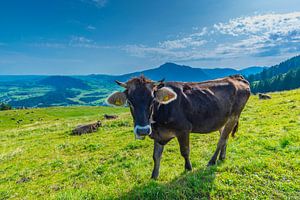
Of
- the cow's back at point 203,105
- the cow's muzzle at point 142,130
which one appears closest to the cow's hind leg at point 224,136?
the cow's back at point 203,105

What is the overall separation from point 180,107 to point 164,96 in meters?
0.96

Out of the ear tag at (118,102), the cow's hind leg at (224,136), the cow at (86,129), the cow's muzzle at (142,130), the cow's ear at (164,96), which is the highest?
the cow's ear at (164,96)

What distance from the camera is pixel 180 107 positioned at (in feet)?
26.5

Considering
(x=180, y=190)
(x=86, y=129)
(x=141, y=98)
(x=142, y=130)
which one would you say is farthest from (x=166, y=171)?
(x=86, y=129)

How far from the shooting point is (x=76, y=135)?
24.1m

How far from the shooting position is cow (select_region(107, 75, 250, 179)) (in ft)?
22.6

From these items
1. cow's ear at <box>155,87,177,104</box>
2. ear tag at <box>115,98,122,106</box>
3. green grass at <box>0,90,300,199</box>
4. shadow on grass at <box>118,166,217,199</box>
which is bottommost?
green grass at <box>0,90,300,199</box>

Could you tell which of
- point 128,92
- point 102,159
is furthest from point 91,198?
point 102,159

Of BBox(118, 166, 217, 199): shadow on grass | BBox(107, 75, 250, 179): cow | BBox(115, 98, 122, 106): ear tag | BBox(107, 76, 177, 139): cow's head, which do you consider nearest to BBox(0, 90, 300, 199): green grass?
BBox(118, 166, 217, 199): shadow on grass

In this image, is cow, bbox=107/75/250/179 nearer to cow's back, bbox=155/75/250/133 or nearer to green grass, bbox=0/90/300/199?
cow's back, bbox=155/75/250/133

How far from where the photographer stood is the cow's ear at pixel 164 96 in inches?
288

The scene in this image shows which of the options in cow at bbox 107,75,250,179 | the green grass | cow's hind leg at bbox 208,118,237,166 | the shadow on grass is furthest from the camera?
cow's hind leg at bbox 208,118,237,166

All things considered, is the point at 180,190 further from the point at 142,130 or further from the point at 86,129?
the point at 86,129

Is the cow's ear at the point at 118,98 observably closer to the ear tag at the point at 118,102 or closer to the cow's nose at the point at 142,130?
the ear tag at the point at 118,102
